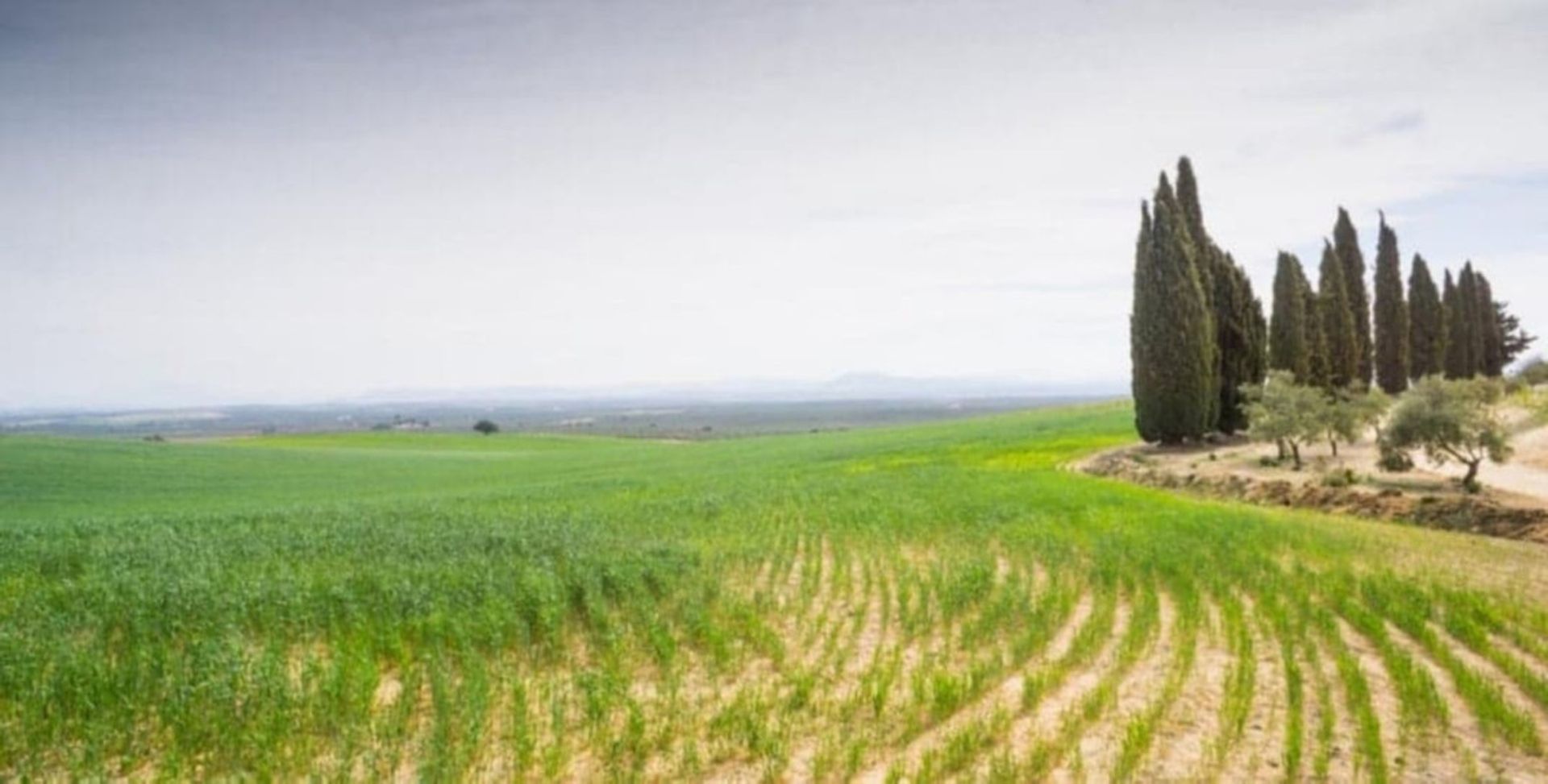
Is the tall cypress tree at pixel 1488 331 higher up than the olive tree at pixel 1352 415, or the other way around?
the tall cypress tree at pixel 1488 331

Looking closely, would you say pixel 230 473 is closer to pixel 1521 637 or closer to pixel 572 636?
pixel 572 636

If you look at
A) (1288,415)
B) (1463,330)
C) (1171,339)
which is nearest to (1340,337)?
(1171,339)

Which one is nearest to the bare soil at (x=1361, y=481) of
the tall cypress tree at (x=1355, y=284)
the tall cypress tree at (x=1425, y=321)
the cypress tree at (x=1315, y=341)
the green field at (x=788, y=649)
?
the green field at (x=788, y=649)

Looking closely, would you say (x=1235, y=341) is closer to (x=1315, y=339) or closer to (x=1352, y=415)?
(x=1315, y=339)

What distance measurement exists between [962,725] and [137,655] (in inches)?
375

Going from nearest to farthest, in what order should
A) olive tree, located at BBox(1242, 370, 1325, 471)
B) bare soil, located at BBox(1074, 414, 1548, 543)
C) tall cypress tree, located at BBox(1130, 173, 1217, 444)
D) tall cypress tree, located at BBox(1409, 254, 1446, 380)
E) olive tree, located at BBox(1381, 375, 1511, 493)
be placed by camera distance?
bare soil, located at BBox(1074, 414, 1548, 543) → olive tree, located at BBox(1381, 375, 1511, 493) → olive tree, located at BBox(1242, 370, 1325, 471) → tall cypress tree, located at BBox(1130, 173, 1217, 444) → tall cypress tree, located at BBox(1409, 254, 1446, 380)

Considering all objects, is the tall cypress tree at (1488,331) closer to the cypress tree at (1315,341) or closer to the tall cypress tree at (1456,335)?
the tall cypress tree at (1456,335)

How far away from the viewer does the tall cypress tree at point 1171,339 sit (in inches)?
1393

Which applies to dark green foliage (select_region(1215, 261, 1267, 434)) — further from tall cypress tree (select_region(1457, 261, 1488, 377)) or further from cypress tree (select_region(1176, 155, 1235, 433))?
tall cypress tree (select_region(1457, 261, 1488, 377))

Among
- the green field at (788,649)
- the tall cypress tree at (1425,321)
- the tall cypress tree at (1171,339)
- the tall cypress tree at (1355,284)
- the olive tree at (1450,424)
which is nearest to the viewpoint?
the green field at (788,649)

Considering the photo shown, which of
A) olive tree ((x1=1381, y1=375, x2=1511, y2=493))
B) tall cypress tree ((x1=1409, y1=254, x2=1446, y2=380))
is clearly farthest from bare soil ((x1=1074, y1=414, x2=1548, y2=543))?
tall cypress tree ((x1=1409, y1=254, x2=1446, y2=380))

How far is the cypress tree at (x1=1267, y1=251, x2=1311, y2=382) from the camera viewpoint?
42.9 metres

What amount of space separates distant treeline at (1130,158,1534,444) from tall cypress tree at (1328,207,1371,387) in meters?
0.07

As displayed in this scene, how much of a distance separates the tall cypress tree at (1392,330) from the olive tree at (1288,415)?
33.1 m
